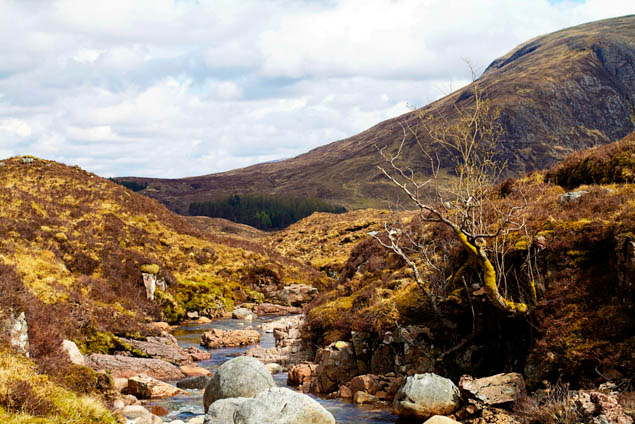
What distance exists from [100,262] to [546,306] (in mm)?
33692

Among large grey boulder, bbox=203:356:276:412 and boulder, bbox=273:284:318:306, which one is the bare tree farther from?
boulder, bbox=273:284:318:306

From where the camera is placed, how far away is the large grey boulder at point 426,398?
49.4ft

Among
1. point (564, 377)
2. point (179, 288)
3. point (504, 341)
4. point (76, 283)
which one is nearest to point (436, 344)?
point (504, 341)

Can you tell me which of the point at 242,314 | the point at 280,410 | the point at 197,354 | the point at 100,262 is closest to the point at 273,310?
the point at 242,314

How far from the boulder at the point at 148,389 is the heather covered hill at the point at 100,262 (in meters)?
3.46

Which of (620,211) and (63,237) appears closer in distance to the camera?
(620,211)

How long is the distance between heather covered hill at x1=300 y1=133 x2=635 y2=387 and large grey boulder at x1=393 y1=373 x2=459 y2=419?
92.6 inches

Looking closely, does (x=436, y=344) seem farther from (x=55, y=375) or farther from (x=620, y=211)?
(x=55, y=375)

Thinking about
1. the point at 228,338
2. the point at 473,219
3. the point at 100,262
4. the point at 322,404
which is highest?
the point at 473,219

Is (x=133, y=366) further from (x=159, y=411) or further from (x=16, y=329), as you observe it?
(x=16, y=329)

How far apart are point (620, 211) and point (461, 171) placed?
17.6 ft

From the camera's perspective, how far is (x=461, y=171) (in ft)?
57.6

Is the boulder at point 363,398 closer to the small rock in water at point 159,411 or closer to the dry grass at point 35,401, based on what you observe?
the small rock in water at point 159,411

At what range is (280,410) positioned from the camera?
41.5 ft
